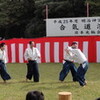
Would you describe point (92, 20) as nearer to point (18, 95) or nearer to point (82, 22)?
point (82, 22)

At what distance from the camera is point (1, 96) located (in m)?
10.6

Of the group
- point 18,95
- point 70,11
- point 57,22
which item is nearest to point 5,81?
point 18,95

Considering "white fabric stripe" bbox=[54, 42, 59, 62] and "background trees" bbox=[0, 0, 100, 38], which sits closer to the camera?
"white fabric stripe" bbox=[54, 42, 59, 62]

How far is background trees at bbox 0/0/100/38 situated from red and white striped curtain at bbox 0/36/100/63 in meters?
9.16

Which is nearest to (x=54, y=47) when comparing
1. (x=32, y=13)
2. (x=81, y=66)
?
(x=81, y=66)

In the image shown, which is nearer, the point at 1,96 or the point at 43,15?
the point at 1,96

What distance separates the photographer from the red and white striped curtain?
21.9 metres

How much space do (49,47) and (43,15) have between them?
44.9 ft

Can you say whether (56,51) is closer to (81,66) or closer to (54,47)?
(54,47)

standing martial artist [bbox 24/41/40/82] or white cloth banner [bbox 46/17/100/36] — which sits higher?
white cloth banner [bbox 46/17/100/36]

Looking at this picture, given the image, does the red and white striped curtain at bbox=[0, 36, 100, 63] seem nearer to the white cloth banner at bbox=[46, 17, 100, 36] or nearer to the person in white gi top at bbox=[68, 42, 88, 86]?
the white cloth banner at bbox=[46, 17, 100, 36]

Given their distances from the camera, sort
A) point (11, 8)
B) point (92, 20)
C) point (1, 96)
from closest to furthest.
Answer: point (1, 96), point (92, 20), point (11, 8)

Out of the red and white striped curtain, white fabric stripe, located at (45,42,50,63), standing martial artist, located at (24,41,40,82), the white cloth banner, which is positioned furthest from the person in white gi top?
white fabric stripe, located at (45,42,50,63)

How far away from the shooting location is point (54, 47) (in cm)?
2255
